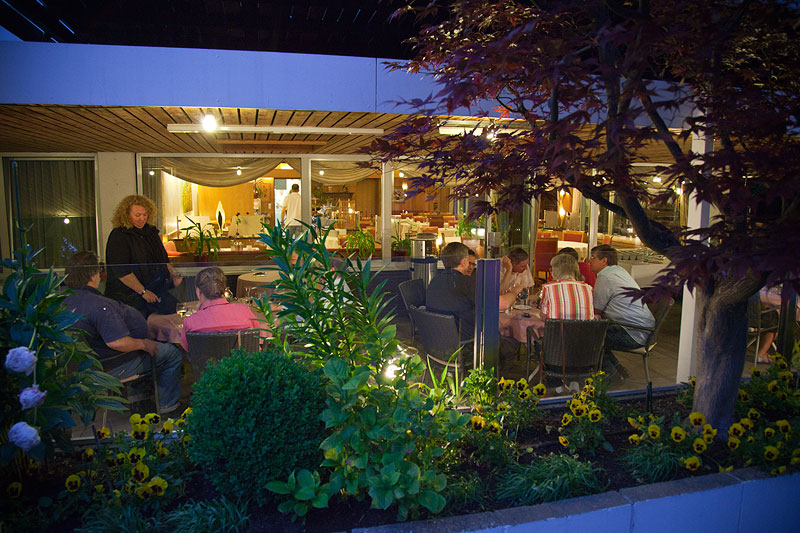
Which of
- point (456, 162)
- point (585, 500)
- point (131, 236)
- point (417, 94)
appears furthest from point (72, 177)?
point (585, 500)

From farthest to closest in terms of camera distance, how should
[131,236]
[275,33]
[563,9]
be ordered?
[275,33]
[131,236]
[563,9]

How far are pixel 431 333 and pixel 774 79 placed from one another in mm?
2438

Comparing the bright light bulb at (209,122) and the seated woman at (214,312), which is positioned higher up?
the bright light bulb at (209,122)

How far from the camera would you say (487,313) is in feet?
11.9

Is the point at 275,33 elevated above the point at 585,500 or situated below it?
above

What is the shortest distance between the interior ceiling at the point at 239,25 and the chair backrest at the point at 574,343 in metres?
11.6

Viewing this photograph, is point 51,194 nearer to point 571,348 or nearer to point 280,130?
point 280,130

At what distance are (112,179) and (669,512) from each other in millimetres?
9580

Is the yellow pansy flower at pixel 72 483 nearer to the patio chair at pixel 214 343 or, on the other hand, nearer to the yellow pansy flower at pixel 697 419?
the patio chair at pixel 214 343

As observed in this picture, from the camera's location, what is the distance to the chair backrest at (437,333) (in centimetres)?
386

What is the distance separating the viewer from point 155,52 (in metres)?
5.12

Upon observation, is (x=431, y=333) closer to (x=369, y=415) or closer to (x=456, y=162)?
(x=456, y=162)

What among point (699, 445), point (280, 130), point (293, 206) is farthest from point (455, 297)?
point (293, 206)

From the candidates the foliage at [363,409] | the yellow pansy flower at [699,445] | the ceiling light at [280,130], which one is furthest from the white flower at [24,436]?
the ceiling light at [280,130]
